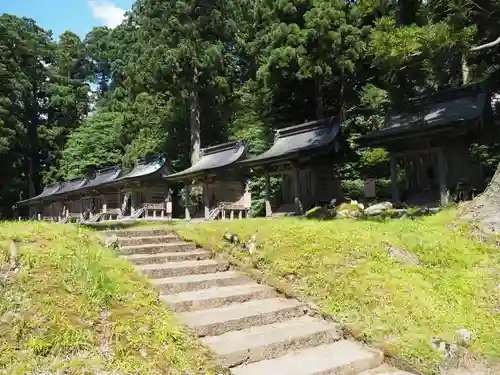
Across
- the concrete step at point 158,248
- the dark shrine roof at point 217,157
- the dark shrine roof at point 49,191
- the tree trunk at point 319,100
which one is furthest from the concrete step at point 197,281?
the dark shrine roof at point 49,191

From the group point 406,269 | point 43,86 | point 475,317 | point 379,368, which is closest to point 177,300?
point 379,368

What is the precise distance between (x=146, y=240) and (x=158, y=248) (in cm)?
37

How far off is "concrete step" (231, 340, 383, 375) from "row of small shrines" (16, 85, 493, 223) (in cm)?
1021

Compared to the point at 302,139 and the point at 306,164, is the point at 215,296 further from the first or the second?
the point at 302,139

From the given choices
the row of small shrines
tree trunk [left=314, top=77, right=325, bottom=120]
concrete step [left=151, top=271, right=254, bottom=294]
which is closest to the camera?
concrete step [left=151, top=271, right=254, bottom=294]

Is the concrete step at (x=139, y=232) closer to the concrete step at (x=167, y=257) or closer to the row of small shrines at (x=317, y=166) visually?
the concrete step at (x=167, y=257)

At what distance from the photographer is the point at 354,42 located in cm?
2138

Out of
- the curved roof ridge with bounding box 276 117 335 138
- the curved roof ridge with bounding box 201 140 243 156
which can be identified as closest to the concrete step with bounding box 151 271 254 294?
the curved roof ridge with bounding box 276 117 335 138

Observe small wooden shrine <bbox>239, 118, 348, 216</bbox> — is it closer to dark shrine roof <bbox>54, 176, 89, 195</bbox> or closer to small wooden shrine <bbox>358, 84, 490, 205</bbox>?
small wooden shrine <bbox>358, 84, 490, 205</bbox>

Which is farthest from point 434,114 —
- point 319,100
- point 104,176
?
point 104,176

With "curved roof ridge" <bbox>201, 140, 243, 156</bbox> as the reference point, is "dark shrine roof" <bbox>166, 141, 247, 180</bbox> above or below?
below

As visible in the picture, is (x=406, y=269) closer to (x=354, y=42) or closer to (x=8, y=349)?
(x=8, y=349)

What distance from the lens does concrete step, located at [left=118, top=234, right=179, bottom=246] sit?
22.6 feet

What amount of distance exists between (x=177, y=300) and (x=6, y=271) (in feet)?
6.10
